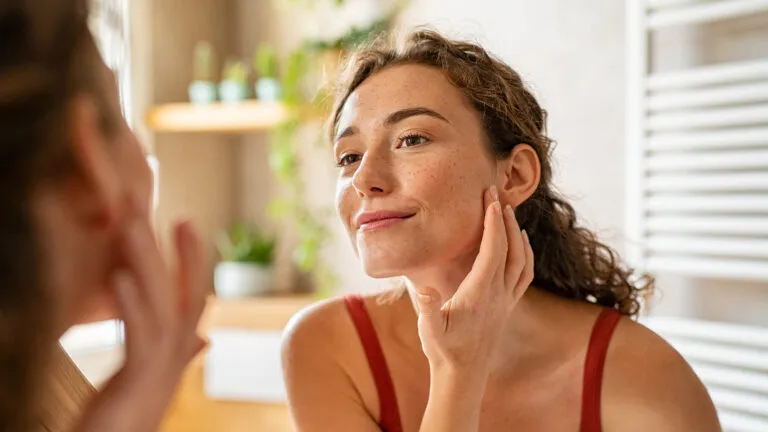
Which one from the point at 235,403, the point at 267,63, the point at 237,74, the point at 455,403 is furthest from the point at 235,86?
the point at 455,403

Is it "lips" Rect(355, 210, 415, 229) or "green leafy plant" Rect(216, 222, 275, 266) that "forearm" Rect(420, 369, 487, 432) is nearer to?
"lips" Rect(355, 210, 415, 229)

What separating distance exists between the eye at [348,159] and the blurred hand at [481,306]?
0.21 meters

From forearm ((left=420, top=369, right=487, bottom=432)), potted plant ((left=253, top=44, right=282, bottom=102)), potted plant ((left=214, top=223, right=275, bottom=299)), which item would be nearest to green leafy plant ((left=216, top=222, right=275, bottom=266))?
potted plant ((left=214, top=223, right=275, bottom=299))

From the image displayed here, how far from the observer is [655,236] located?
1.80 metres

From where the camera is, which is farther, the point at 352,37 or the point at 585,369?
the point at 352,37

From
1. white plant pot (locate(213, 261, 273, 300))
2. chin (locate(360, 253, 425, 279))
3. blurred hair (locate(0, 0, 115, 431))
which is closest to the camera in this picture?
blurred hair (locate(0, 0, 115, 431))

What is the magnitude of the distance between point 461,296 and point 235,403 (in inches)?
73.6

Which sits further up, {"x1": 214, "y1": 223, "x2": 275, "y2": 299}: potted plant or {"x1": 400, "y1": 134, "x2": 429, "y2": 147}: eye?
{"x1": 400, "y1": 134, "x2": 429, "y2": 147}: eye

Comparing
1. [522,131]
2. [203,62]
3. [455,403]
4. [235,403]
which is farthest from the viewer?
[203,62]

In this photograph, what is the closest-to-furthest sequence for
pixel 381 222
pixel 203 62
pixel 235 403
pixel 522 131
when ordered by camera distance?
pixel 381 222
pixel 522 131
pixel 235 403
pixel 203 62

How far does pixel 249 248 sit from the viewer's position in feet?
8.94

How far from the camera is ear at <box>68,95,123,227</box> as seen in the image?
370mm

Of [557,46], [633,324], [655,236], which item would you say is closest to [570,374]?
[633,324]

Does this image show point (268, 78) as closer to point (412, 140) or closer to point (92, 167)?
point (412, 140)
